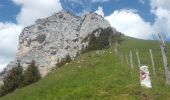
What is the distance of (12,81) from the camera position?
9750 cm

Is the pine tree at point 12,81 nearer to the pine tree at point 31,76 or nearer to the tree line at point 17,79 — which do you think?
the tree line at point 17,79

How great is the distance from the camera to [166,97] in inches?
955

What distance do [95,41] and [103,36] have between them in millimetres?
13345

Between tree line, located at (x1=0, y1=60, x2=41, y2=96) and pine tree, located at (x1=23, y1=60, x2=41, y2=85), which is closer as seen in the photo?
tree line, located at (x1=0, y1=60, x2=41, y2=96)

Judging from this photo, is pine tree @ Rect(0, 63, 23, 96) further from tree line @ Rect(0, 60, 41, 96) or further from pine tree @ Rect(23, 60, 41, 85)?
pine tree @ Rect(23, 60, 41, 85)

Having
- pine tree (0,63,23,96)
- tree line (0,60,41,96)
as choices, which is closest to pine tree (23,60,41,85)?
tree line (0,60,41,96)

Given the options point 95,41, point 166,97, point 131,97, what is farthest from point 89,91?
point 95,41

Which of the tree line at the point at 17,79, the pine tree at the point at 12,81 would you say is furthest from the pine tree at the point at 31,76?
the pine tree at the point at 12,81

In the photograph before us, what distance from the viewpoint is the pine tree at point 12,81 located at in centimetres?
9462

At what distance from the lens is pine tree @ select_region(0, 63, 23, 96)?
310ft

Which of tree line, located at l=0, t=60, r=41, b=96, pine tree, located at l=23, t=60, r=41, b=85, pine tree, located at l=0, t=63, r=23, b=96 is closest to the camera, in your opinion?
pine tree, located at l=0, t=63, r=23, b=96

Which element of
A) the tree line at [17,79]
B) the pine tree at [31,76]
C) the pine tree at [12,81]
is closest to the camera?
the pine tree at [12,81]

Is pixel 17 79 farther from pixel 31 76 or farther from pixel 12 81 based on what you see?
pixel 31 76

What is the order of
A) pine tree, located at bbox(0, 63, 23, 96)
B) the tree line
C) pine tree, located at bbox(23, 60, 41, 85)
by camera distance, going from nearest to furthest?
pine tree, located at bbox(0, 63, 23, 96) < the tree line < pine tree, located at bbox(23, 60, 41, 85)
